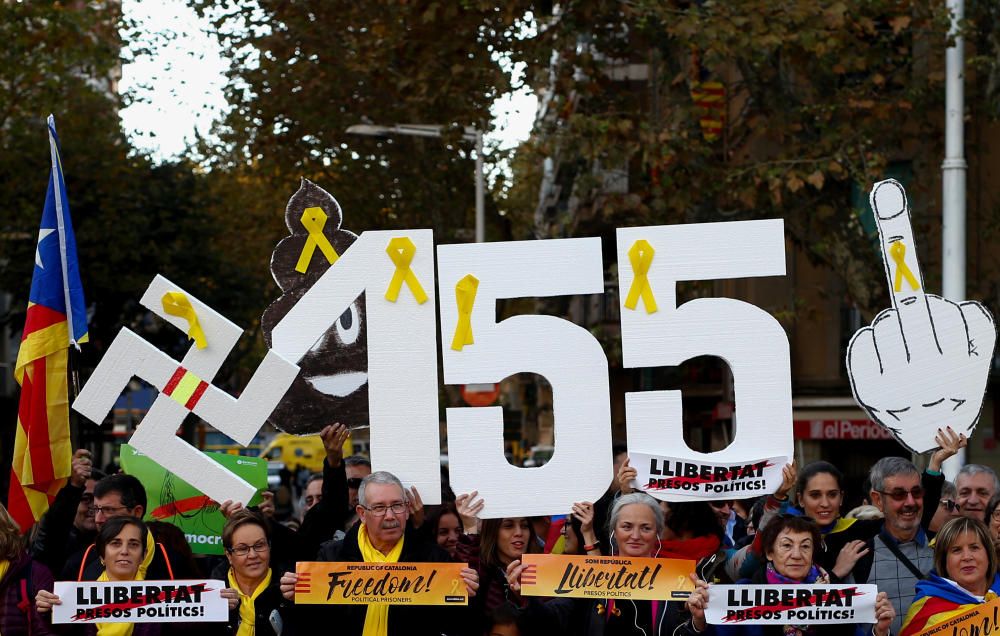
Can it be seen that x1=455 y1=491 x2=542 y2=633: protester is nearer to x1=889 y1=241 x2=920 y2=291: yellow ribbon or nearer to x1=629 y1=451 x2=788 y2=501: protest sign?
x1=629 y1=451 x2=788 y2=501: protest sign

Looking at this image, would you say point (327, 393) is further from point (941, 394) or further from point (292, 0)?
point (292, 0)

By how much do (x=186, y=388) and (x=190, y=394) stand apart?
0.03 meters

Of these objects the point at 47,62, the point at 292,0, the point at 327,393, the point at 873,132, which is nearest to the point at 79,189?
the point at 47,62

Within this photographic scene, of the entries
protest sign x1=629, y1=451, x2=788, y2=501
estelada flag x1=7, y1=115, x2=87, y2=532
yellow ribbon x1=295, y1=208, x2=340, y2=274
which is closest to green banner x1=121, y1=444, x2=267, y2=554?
estelada flag x1=7, y1=115, x2=87, y2=532

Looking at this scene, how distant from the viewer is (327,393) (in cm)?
743

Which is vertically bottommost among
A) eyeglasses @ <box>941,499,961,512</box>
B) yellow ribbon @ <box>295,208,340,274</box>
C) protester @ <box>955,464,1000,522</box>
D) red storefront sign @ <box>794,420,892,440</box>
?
eyeglasses @ <box>941,499,961,512</box>

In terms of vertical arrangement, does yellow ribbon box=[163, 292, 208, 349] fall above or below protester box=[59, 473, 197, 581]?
above

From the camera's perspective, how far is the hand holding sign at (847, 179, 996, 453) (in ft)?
23.1

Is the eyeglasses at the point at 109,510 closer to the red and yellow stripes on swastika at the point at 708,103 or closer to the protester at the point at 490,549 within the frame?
the protester at the point at 490,549

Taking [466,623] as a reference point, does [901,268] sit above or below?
above

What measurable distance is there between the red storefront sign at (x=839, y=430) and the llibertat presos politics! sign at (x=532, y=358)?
56.4 ft

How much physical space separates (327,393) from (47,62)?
15167 millimetres

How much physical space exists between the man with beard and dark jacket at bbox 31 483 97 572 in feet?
11.7

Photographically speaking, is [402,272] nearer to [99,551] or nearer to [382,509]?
[382,509]
